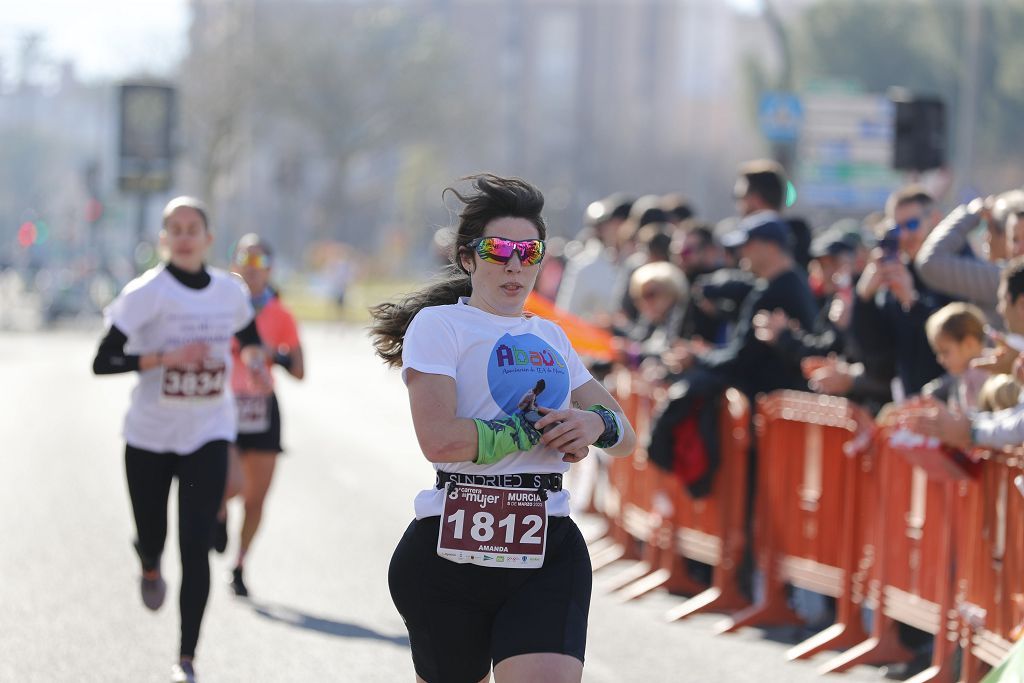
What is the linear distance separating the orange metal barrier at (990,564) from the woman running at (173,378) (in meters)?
3.04

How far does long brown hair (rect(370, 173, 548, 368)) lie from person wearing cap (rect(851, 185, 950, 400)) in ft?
12.1

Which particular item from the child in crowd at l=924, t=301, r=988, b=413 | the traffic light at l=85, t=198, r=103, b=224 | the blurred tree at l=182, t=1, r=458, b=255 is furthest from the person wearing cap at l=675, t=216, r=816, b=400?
the blurred tree at l=182, t=1, r=458, b=255

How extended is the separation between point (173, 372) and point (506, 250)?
3.33 metres

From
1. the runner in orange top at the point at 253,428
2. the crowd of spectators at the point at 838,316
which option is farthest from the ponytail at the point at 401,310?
the runner in orange top at the point at 253,428

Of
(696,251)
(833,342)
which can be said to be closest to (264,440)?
(696,251)

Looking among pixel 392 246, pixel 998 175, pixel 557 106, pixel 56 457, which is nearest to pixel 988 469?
pixel 56 457

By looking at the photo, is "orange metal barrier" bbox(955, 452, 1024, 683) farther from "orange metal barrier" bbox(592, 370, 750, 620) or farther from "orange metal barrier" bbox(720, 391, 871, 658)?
"orange metal barrier" bbox(592, 370, 750, 620)

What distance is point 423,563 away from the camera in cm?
477

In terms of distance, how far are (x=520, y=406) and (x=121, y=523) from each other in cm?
847

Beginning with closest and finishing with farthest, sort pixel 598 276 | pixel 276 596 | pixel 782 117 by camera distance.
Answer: pixel 276 596 → pixel 598 276 → pixel 782 117

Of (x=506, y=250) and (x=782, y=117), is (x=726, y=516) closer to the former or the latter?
(x=506, y=250)

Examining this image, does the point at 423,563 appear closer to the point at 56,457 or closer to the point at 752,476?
the point at 752,476

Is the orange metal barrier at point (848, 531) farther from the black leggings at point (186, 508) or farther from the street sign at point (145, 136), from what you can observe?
the street sign at point (145, 136)

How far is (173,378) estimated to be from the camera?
25.4 feet
